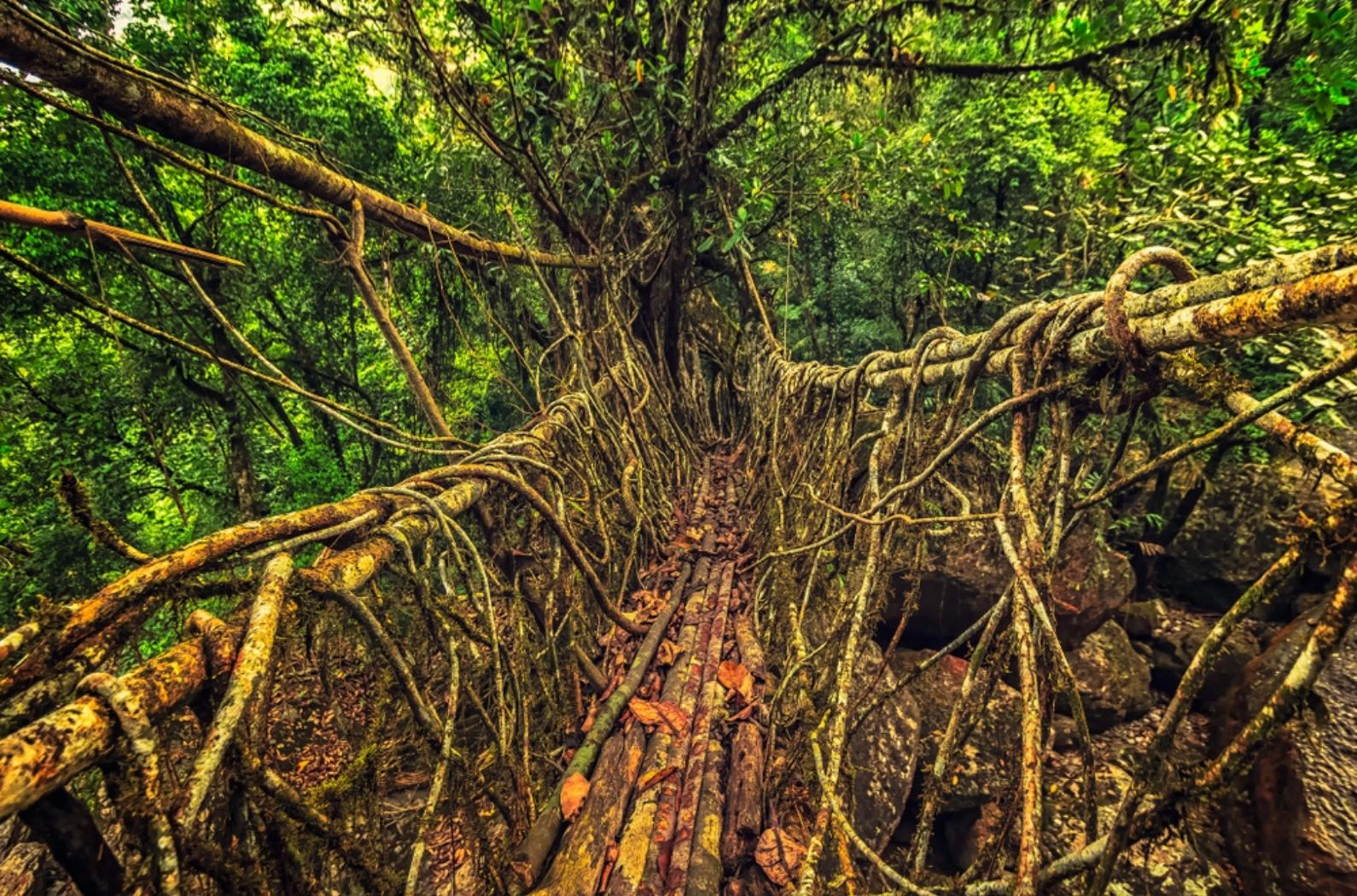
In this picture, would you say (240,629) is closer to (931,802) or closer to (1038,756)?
(1038,756)

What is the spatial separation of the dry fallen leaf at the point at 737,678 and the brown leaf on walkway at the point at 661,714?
0.29m

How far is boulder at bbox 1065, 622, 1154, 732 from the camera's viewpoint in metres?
3.27

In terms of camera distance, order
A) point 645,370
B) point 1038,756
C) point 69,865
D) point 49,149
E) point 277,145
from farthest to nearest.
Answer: point 645,370, point 49,149, point 277,145, point 1038,756, point 69,865

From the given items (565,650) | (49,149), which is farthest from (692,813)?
(49,149)

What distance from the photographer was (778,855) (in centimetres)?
166

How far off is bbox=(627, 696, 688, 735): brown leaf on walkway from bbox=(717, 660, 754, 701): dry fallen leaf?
285 millimetres

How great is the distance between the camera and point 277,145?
1.95 m

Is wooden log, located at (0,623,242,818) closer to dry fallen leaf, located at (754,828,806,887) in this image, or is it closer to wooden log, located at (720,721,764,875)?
wooden log, located at (720,721,764,875)

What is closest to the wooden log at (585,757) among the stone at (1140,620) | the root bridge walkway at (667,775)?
the root bridge walkway at (667,775)

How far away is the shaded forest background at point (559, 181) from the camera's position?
10.5 ft

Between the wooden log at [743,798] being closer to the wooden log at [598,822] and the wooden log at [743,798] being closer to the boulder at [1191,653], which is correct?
the wooden log at [598,822]

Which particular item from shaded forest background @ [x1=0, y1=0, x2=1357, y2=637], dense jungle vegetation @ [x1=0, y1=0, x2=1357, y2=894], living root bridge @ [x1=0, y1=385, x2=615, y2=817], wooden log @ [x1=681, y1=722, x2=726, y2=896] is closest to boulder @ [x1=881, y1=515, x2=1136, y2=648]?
dense jungle vegetation @ [x1=0, y1=0, x2=1357, y2=894]

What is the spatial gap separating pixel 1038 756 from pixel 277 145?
3088 mm

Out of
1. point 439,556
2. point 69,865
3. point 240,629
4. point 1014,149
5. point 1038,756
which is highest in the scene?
point 1014,149
